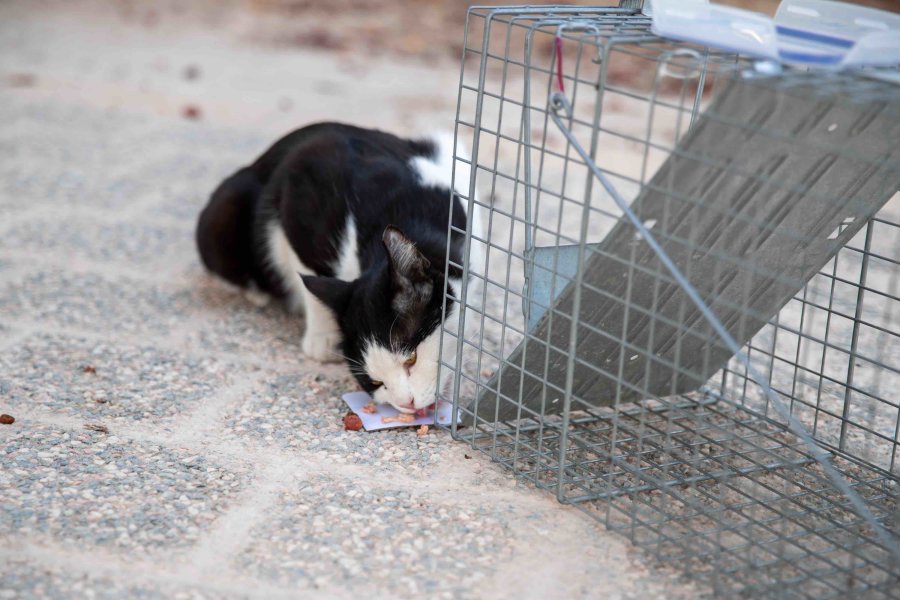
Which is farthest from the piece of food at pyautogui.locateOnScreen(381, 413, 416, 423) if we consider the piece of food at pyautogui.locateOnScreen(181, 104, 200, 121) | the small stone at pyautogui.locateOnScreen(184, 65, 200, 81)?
the small stone at pyautogui.locateOnScreen(184, 65, 200, 81)

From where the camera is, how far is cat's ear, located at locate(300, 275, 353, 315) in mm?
2271

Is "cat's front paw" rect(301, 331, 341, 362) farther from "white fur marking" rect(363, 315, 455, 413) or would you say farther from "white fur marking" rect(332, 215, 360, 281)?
"white fur marking" rect(363, 315, 455, 413)

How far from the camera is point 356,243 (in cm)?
251

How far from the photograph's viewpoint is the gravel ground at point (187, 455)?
170 centimetres

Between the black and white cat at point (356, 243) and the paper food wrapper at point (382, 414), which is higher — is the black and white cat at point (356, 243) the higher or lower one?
the higher one

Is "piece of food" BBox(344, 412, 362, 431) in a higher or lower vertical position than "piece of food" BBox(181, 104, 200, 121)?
lower

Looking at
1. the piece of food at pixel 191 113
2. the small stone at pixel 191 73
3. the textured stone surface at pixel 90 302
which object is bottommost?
the textured stone surface at pixel 90 302

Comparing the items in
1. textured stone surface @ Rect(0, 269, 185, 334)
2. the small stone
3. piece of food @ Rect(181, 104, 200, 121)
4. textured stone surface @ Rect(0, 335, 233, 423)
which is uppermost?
the small stone

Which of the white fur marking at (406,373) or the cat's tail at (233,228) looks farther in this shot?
the cat's tail at (233,228)

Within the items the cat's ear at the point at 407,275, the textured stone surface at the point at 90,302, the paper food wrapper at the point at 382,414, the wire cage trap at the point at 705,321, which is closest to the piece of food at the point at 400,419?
the paper food wrapper at the point at 382,414

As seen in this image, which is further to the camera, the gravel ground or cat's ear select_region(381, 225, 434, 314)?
cat's ear select_region(381, 225, 434, 314)

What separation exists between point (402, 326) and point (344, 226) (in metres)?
0.48

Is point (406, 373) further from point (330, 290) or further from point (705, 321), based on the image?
point (705, 321)

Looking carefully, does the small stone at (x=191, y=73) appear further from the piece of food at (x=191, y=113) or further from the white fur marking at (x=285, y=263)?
the white fur marking at (x=285, y=263)
